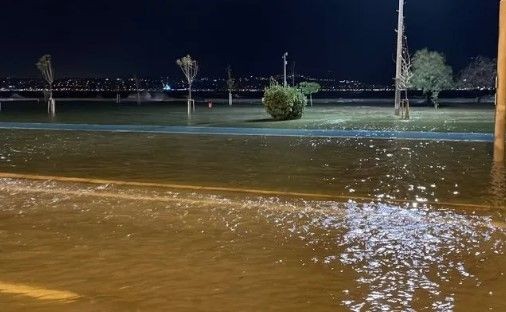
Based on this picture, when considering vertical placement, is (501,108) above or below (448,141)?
above

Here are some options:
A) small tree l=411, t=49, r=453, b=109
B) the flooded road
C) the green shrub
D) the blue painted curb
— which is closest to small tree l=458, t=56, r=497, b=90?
small tree l=411, t=49, r=453, b=109

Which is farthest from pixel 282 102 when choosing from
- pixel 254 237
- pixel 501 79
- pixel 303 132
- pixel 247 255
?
pixel 247 255

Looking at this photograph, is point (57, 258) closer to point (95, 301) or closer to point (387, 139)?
point (95, 301)

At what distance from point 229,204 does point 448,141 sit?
1286 centimetres

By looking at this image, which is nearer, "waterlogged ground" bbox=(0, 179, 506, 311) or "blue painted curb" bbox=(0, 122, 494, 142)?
"waterlogged ground" bbox=(0, 179, 506, 311)

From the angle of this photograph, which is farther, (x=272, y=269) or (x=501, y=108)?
(x=501, y=108)

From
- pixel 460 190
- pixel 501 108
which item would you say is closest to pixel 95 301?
pixel 460 190

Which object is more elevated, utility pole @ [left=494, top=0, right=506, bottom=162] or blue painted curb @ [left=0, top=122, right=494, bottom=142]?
utility pole @ [left=494, top=0, right=506, bottom=162]

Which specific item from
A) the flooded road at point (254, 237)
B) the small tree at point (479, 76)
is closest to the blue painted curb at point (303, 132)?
the flooded road at point (254, 237)

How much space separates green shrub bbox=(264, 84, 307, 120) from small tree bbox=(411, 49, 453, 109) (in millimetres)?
28010

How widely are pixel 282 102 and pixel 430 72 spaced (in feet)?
96.9

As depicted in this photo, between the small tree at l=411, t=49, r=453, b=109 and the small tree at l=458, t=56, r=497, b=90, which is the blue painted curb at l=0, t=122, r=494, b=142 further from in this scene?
the small tree at l=458, t=56, r=497, b=90

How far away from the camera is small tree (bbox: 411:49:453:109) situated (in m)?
59.4

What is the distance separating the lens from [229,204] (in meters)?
10.5
